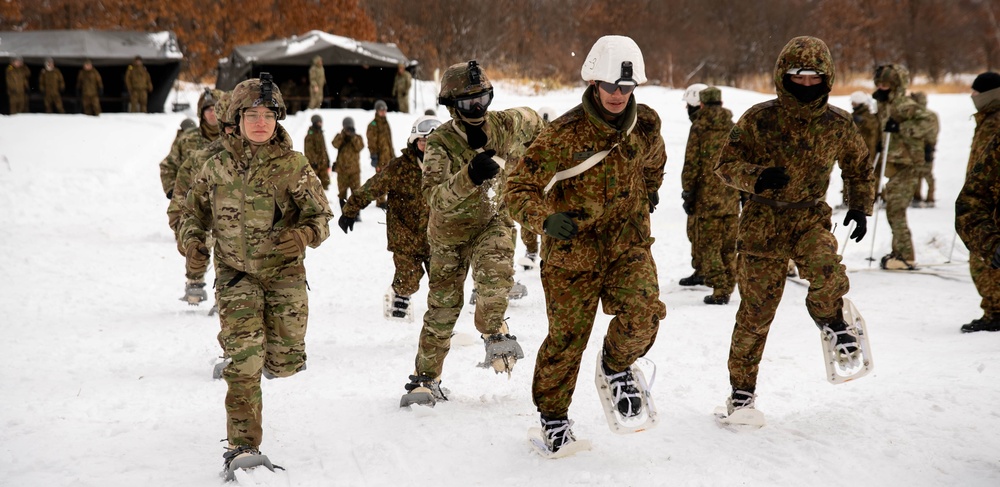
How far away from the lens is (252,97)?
4.29 metres

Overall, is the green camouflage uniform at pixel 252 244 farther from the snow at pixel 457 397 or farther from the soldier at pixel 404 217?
the soldier at pixel 404 217

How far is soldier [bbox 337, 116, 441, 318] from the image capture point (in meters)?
7.31

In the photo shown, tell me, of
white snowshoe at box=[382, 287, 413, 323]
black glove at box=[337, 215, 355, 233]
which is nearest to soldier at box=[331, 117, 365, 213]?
white snowshoe at box=[382, 287, 413, 323]

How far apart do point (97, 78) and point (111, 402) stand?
23.9m

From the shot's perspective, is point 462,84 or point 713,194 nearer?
point 462,84

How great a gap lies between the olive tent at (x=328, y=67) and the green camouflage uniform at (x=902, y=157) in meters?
19.3

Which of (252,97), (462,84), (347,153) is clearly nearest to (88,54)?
(347,153)

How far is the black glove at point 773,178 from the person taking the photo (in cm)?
451

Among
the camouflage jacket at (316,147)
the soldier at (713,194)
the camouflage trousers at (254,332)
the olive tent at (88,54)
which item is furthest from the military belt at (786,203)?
the olive tent at (88,54)

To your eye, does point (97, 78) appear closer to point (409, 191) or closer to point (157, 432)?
point (409, 191)

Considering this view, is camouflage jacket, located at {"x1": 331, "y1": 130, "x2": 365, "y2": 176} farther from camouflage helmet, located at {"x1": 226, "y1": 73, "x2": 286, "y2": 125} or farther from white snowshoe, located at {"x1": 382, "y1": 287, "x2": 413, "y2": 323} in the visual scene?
camouflage helmet, located at {"x1": 226, "y1": 73, "x2": 286, "y2": 125}

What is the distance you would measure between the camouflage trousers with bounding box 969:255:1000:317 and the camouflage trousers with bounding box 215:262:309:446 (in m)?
5.43

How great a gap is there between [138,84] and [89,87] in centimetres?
147

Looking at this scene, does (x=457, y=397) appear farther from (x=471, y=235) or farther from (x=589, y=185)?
(x=589, y=185)
